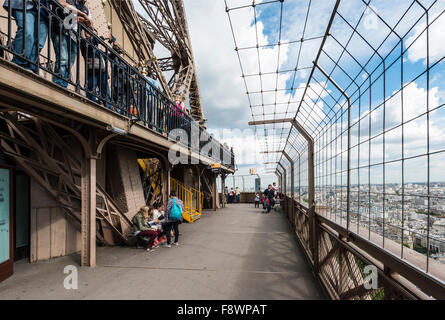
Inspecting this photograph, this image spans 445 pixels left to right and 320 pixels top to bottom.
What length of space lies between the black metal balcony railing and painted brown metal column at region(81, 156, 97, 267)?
137cm

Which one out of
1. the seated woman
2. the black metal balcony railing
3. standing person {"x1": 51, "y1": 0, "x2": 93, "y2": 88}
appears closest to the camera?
the black metal balcony railing

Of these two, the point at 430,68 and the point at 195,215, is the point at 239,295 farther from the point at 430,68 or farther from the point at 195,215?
the point at 195,215

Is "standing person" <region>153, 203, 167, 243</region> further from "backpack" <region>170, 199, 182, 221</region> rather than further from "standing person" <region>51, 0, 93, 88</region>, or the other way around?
"standing person" <region>51, 0, 93, 88</region>

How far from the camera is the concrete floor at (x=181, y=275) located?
12.5 feet

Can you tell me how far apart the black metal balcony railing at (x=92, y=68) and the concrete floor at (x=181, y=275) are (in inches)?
127

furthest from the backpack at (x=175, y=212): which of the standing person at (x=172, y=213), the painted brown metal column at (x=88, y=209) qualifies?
the painted brown metal column at (x=88, y=209)

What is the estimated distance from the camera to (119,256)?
5863 millimetres

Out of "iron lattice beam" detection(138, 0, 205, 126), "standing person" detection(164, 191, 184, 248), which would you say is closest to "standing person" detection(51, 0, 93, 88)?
"standing person" detection(164, 191, 184, 248)

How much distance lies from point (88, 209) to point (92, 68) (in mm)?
2897

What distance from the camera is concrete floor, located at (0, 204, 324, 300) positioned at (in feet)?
12.5

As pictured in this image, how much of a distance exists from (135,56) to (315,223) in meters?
13.5

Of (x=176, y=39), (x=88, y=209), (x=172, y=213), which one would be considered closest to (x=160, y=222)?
(x=172, y=213)

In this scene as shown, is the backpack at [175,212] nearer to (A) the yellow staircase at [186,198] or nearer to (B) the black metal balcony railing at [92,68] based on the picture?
(B) the black metal balcony railing at [92,68]
